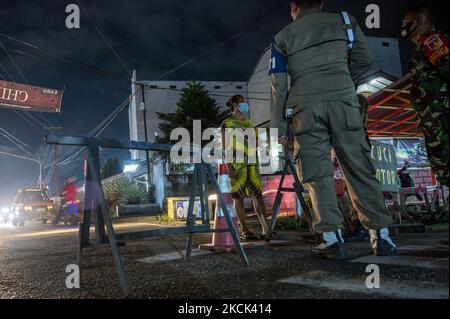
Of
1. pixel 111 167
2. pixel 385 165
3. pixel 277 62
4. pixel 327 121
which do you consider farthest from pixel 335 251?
pixel 111 167

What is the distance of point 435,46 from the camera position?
285cm

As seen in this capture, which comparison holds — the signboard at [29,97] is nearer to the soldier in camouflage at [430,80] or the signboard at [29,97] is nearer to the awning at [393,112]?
the awning at [393,112]

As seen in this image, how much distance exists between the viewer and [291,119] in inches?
121

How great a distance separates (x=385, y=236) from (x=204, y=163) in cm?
181

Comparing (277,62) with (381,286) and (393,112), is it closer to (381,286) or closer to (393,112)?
(381,286)

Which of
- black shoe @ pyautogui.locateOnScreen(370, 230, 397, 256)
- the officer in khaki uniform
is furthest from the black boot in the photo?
black shoe @ pyautogui.locateOnScreen(370, 230, 397, 256)

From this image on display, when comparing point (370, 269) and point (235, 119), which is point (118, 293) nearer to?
point (370, 269)

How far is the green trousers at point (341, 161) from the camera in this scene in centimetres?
285

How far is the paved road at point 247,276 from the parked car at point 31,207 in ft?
52.1

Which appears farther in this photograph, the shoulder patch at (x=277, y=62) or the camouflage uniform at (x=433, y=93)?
the shoulder patch at (x=277, y=62)

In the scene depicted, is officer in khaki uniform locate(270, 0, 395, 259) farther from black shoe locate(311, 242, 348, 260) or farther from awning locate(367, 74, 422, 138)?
awning locate(367, 74, 422, 138)

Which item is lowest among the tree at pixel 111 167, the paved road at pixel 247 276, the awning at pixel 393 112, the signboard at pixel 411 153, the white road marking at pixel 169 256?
the white road marking at pixel 169 256

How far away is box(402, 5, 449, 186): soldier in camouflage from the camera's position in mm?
2832

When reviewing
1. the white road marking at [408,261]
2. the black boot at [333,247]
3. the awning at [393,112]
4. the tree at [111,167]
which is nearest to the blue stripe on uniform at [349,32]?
the black boot at [333,247]
